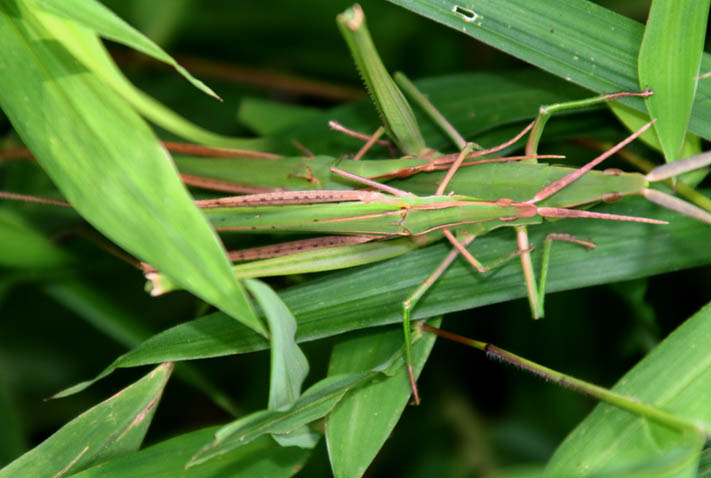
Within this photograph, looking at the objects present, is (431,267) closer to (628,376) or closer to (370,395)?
(370,395)

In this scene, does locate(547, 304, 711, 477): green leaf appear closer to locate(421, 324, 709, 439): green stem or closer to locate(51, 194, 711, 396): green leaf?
locate(421, 324, 709, 439): green stem

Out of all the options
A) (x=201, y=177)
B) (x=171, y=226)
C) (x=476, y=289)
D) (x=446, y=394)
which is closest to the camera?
(x=171, y=226)

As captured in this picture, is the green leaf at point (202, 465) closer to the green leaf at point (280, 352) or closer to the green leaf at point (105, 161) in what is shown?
the green leaf at point (280, 352)

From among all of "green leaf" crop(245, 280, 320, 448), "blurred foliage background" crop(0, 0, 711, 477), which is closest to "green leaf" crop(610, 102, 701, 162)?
"blurred foliage background" crop(0, 0, 711, 477)

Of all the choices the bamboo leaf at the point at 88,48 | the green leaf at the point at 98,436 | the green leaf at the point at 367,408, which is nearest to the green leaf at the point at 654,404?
the green leaf at the point at 367,408

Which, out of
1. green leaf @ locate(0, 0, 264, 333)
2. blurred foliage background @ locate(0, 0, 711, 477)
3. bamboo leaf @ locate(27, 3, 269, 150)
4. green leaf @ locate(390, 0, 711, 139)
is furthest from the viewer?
blurred foliage background @ locate(0, 0, 711, 477)

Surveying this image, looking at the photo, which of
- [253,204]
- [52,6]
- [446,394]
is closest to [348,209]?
[253,204]

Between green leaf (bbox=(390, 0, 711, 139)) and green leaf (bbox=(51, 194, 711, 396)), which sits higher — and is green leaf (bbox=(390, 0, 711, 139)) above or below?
above
